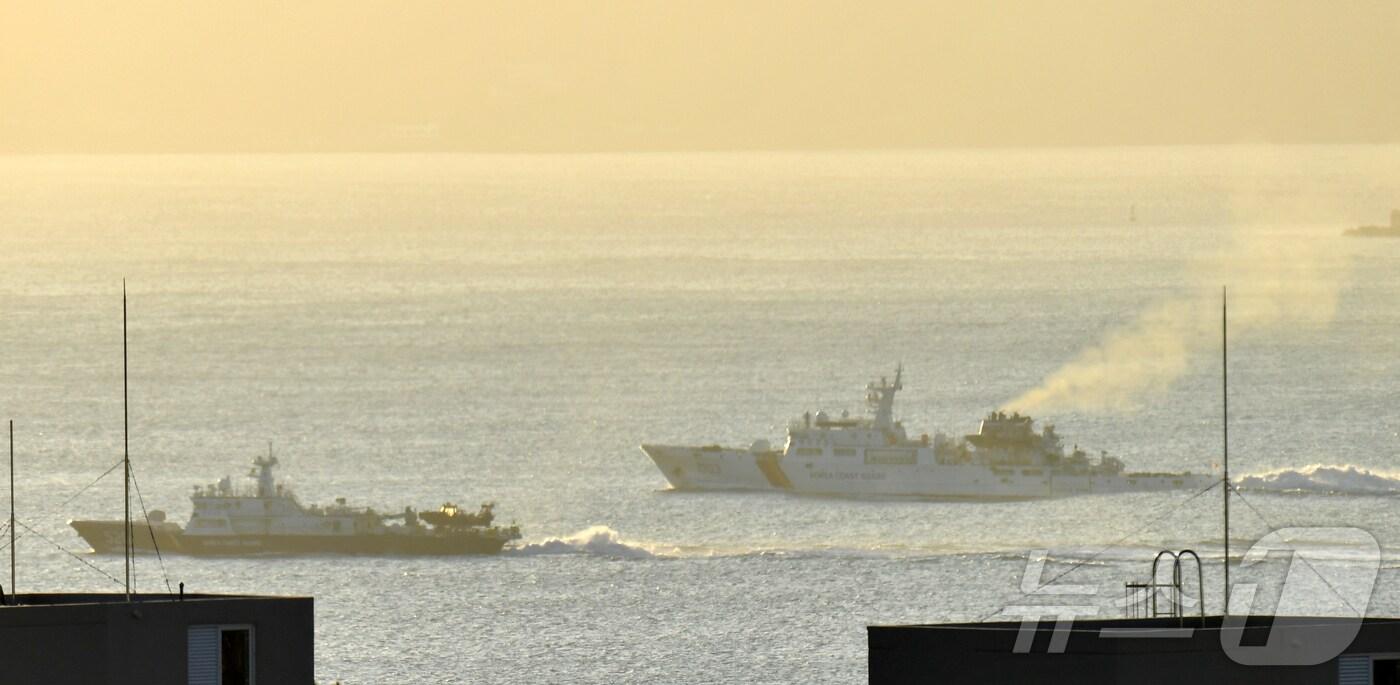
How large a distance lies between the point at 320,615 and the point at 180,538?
26186 millimetres

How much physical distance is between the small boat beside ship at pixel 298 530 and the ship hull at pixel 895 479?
20495mm

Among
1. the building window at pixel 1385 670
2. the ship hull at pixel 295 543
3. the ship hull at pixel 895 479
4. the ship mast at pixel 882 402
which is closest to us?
the building window at pixel 1385 670

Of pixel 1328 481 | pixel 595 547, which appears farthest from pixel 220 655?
pixel 1328 481

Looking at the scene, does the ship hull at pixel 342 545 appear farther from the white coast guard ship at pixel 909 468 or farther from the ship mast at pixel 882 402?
the ship mast at pixel 882 402

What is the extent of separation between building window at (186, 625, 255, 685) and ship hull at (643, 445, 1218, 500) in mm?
127418

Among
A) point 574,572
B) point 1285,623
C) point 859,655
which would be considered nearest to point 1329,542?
point 574,572

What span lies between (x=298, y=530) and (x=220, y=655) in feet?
363

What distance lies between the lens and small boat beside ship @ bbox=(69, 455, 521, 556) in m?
132

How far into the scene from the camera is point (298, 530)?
136 meters

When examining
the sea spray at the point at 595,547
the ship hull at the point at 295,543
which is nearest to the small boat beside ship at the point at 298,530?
the ship hull at the point at 295,543

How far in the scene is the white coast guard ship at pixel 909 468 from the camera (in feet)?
507

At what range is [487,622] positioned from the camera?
10962cm

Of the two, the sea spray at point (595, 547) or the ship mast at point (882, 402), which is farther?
the ship mast at point (882, 402)

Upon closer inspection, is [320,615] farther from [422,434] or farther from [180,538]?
[422,434]
